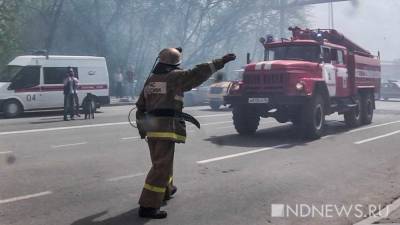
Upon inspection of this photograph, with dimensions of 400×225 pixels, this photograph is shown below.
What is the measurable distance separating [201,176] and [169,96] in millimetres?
2255

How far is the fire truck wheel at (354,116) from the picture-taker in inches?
570

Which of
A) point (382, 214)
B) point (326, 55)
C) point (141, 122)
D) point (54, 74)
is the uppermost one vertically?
point (326, 55)

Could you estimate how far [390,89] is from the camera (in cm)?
3353

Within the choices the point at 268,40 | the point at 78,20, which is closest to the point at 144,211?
the point at 268,40

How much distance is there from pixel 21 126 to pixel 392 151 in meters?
9.53

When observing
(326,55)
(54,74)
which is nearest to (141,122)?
(326,55)

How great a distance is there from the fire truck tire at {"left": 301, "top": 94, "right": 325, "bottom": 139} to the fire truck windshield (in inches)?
45.6

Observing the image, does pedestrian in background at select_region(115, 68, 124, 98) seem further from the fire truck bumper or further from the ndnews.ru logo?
the ndnews.ru logo

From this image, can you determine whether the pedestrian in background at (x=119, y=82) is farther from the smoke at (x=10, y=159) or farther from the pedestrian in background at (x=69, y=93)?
the smoke at (x=10, y=159)

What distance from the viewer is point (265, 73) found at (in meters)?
11.5

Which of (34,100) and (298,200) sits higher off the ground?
(34,100)

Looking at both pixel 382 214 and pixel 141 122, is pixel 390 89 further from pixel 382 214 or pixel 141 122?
pixel 141 122

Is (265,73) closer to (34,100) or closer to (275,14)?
(34,100)

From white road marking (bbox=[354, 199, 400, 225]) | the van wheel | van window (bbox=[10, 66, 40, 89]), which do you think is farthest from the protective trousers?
van window (bbox=[10, 66, 40, 89])
